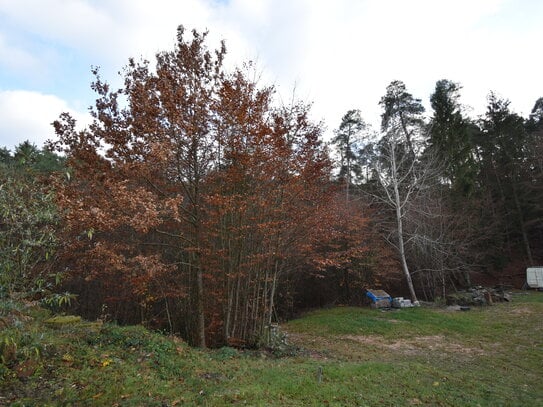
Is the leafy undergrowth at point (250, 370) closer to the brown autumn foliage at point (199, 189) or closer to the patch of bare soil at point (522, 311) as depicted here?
the brown autumn foliage at point (199, 189)

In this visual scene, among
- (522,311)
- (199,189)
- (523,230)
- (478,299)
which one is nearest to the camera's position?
(199,189)

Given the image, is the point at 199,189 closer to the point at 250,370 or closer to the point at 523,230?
the point at 250,370

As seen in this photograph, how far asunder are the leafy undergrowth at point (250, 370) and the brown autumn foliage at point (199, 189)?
1.18 meters

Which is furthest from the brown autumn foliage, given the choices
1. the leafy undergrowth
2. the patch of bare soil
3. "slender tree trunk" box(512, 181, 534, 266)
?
"slender tree trunk" box(512, 181, 534, 266)

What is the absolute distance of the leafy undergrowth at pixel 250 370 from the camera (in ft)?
11.6

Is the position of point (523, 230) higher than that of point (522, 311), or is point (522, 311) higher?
point (523, 230)

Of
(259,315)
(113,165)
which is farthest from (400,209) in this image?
(113,165)

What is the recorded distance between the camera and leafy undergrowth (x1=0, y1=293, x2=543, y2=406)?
3527 millimetres

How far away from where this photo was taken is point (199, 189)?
698 cm

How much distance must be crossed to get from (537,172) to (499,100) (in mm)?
5620

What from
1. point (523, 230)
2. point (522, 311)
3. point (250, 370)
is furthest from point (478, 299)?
point (250, 370)

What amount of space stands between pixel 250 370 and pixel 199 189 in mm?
3742

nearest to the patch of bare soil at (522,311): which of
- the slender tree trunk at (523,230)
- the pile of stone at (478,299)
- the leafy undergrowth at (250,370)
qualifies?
the pile of stone at (478,299)

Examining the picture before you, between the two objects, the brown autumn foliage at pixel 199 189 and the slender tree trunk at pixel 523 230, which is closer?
the brown autumn foliage at pixel 199 189
